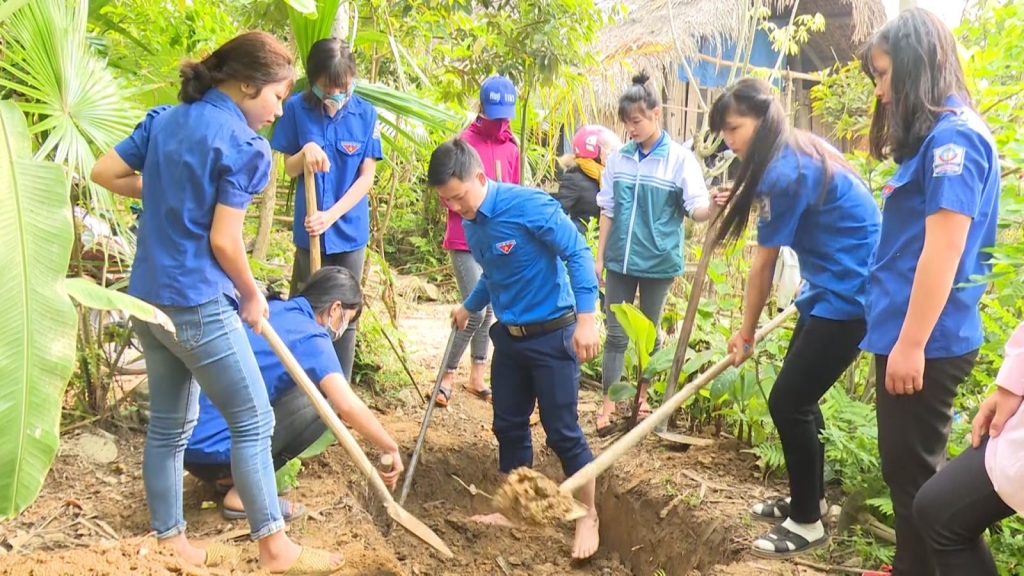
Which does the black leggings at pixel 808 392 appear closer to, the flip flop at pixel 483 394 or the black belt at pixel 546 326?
the black belt at pixel 546 326

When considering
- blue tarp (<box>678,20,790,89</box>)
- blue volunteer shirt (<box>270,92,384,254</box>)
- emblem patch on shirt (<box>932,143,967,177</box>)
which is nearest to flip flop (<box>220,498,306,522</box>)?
blue volunteer shirt (<box>270,92,384,254</box>)

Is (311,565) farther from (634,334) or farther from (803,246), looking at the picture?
(803,246)

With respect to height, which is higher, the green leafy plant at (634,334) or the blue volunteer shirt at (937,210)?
the blue volunteer shirt at (937,210)

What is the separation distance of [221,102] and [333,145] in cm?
142

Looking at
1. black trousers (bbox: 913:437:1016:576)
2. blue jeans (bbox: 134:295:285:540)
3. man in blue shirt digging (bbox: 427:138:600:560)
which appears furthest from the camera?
man in blue shirt digging (bbox: 427:138:600:560)

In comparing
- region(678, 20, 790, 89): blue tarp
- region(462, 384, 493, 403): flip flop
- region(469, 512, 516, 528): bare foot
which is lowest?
region(469, 512, 516, 528): bare foot

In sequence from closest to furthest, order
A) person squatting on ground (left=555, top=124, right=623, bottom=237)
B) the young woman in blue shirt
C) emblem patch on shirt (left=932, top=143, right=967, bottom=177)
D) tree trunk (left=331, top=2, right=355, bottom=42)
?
emblem patch on shirt (left=932, top=143, right=967, bottom=177) → the young woman in blue shirt → tree trunk (left=331, top=2, right=355, bottom=42) → person squatting on ground (left=555, top=124, right=623, bottom=237)

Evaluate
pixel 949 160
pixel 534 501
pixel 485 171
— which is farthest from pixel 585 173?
pixel 949 160

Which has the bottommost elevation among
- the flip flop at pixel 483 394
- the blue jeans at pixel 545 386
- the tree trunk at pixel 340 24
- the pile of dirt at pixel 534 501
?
the flip flop at pixel 483 394

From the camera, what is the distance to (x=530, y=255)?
3104 mm

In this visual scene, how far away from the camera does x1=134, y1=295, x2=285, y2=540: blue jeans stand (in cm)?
226

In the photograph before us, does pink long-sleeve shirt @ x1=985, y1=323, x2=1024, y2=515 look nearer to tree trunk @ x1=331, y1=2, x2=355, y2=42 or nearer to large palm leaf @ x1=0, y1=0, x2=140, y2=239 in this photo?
large palm leaf @ x1=0, y1=0, x2=140, y2=239

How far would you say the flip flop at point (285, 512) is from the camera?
2.91 m

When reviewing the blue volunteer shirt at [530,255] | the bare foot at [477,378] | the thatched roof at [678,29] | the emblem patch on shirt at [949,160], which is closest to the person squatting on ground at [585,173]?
the bare foot at [477,378]
